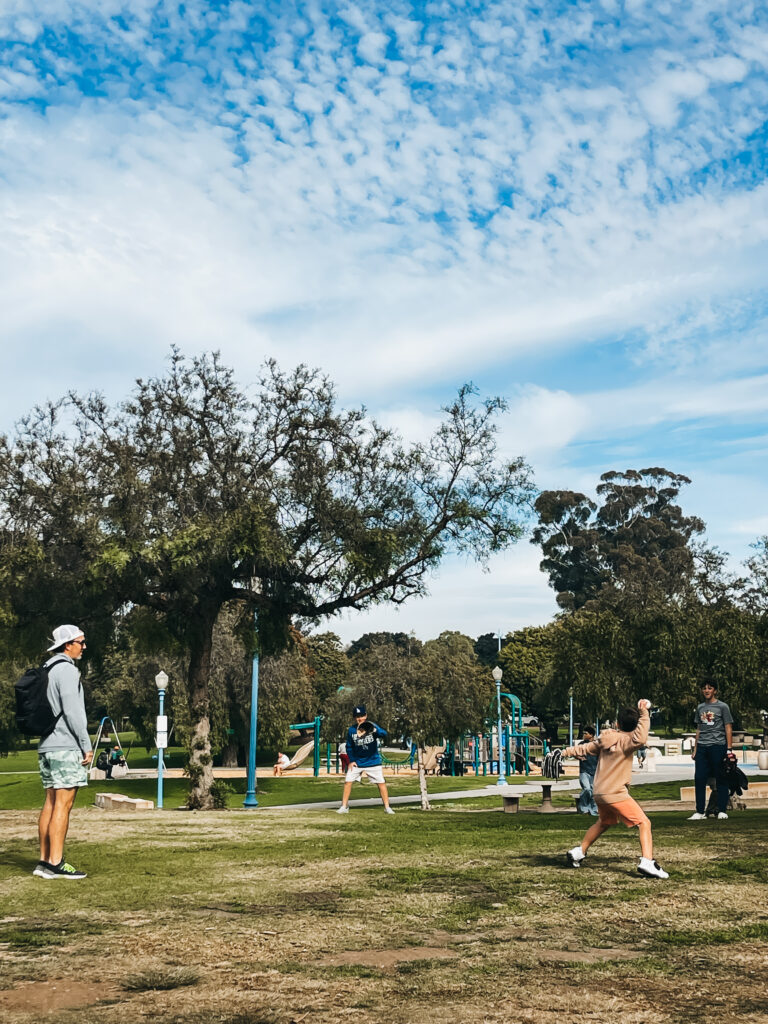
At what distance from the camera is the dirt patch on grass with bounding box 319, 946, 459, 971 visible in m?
5.51

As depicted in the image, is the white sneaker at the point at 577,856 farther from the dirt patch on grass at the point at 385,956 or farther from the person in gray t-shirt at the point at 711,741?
the person in gray t-shirt at the point at 711,741

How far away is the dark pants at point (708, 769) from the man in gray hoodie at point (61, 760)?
27.6 ft

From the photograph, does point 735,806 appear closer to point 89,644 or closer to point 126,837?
point 126,837

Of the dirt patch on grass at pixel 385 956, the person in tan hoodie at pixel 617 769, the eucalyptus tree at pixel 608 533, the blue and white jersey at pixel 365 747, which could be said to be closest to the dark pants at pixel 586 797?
the blue and white jersey at pixel 365 747

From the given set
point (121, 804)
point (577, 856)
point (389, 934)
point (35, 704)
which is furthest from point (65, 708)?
point (121, 804)

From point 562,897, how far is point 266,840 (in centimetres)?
512

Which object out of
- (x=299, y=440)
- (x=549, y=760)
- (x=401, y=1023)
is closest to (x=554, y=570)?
(x=549, y=760)

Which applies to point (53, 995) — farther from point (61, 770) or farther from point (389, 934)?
point (61, 770)

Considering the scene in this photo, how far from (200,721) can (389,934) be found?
17864mm

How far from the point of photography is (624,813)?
846 centimetres

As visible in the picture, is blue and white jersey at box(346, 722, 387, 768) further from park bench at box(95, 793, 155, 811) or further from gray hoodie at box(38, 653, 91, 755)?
gray hoodie at box(38, 653, 91, 755)

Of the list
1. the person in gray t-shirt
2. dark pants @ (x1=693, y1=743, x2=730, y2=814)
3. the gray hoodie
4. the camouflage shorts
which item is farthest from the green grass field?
dark pants @ (x1=693, y1=743, x2=730, y2=814)

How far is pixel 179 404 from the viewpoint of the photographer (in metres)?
23.2

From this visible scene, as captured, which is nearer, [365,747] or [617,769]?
[617,769]
